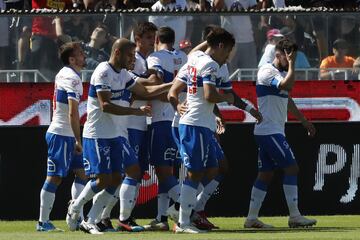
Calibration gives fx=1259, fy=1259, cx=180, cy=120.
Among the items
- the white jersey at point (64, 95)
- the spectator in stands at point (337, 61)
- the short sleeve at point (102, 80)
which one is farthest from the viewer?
the spectator in stands at point (337, 61)

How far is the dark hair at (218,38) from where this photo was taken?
48.7ft

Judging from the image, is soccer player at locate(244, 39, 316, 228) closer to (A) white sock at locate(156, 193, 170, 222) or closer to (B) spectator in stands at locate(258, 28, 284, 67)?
(A) white sock at locate(156, 193, 170, 222)

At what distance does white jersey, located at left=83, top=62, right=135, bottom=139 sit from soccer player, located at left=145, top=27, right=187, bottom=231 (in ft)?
3.20

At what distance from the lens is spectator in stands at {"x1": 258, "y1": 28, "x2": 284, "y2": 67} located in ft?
61.0

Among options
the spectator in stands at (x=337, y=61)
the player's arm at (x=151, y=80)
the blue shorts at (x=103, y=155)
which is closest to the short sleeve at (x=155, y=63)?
the player's arm at (x=151, y=80)

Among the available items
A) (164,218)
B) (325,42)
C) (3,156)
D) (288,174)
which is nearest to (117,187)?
(164,218)

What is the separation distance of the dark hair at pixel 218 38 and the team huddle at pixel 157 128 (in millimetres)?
12

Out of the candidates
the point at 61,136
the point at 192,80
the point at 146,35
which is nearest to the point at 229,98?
the point at 192,80

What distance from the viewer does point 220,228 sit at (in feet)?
53.5

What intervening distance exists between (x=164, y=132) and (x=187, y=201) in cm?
159

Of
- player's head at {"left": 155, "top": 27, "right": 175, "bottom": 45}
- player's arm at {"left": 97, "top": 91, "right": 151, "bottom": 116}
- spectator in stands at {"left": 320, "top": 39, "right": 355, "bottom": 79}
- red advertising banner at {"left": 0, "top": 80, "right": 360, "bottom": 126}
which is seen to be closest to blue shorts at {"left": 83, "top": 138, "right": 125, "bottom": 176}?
player's arm at {"left": 97, "top": 91, "right": 151, "bottom": 116}

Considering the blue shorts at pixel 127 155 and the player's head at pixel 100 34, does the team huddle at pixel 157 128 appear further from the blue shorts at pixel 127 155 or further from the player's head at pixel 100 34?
the player's head at pixel 100 34

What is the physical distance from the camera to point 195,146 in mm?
Answer: 14906

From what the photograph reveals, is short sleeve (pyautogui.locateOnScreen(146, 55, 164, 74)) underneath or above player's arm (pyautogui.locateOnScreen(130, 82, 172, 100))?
above
